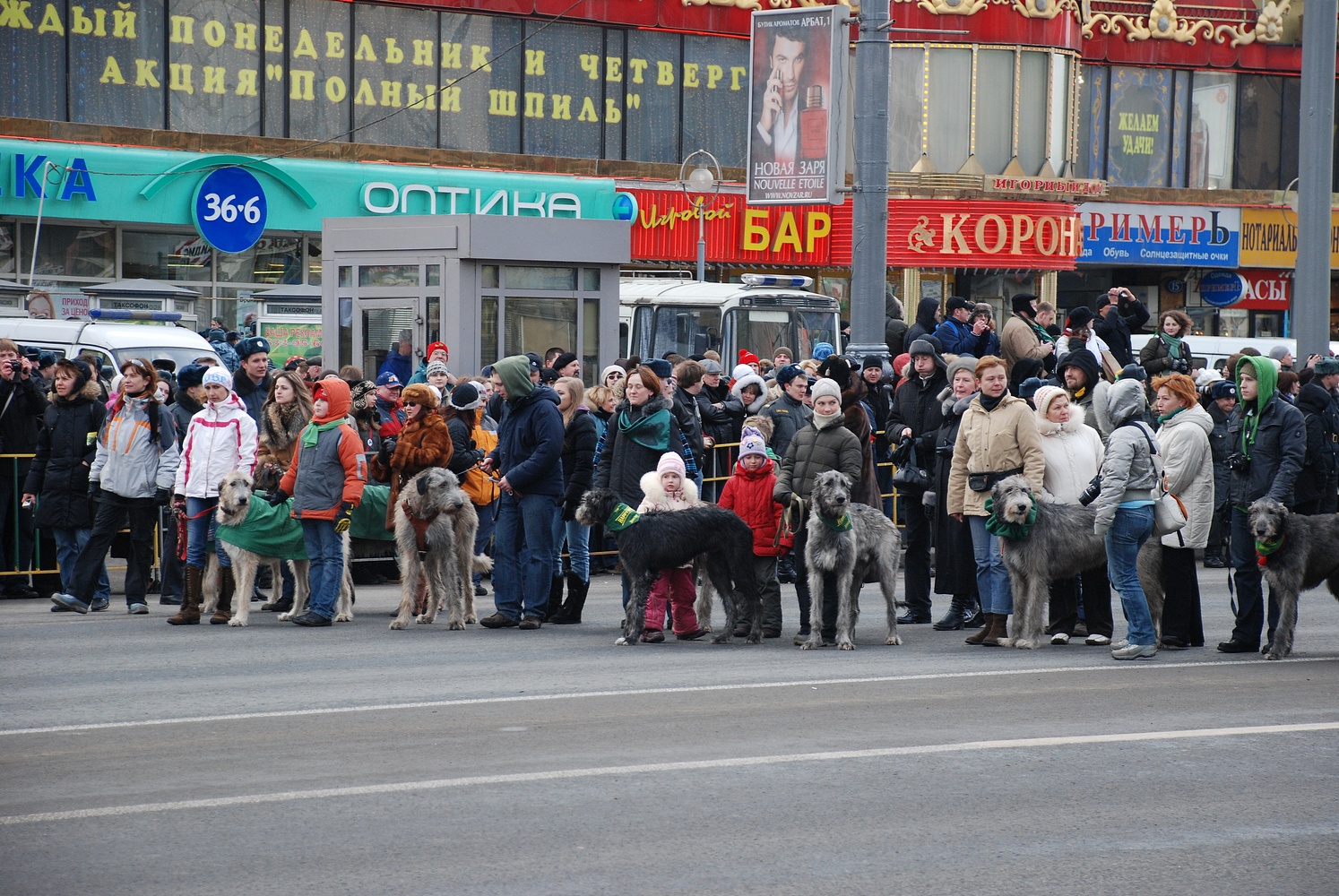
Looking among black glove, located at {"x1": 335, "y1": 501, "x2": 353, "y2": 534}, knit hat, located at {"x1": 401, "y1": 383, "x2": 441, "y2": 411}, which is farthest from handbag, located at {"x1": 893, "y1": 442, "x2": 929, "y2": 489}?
black glove, located at {"x1": 335, "y1": 501, "x2": 353, "y2": 534}

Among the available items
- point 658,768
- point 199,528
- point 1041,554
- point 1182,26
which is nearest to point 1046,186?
point 1182,26

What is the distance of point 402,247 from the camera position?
63.8ft

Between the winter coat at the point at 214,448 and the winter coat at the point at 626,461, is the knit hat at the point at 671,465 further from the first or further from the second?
the winter coat at the point at 214,448

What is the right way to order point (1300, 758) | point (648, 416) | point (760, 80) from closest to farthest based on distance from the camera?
1. point (1300, 758)
2. point (648, 416)
3. point (760, 80)

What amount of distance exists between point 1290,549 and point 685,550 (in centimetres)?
410

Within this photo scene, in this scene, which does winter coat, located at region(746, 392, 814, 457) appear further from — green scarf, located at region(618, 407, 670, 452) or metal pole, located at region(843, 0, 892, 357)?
metal pole, located at region(843, 0, 892, 357)

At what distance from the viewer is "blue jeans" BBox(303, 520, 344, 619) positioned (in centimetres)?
1238

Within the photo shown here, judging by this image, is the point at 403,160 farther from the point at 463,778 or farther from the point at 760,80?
the point at 463,778

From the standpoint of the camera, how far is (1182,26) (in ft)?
138

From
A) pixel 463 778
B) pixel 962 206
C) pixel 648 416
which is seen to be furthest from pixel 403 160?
pixel 463 778

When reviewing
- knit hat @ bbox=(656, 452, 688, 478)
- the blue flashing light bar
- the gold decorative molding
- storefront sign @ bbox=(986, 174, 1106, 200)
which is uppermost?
the gold decorative molding

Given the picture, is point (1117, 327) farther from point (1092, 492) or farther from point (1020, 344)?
point (1092, 492)

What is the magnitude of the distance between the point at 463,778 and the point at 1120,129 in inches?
1512

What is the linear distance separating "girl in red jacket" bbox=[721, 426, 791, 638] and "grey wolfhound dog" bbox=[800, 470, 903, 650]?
0.38 metres
